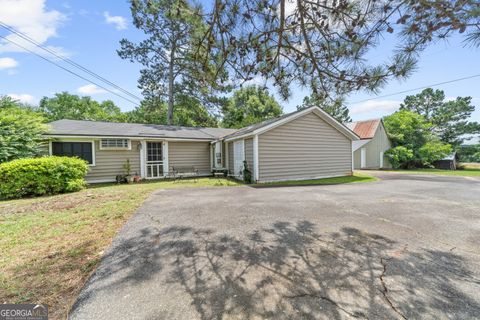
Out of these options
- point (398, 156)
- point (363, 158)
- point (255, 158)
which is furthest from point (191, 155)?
point (398, 156)

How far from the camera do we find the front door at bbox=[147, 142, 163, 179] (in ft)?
39.4

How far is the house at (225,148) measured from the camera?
10352 millimetres

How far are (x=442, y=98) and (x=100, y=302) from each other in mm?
47135

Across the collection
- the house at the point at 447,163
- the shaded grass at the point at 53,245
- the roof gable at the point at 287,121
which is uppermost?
the roof gable at the point at 287,121

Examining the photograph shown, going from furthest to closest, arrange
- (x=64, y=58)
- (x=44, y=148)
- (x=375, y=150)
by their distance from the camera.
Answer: (x=375, y=150) → (x=64, y=58) → (x=44, y=148)

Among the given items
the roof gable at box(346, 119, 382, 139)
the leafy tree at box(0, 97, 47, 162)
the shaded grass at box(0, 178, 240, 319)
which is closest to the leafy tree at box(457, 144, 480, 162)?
the roof gable at box(346, 119, 382, 139)

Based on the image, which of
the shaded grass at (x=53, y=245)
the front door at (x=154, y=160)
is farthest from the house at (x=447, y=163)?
the shaded grass at (x=53, y=245)

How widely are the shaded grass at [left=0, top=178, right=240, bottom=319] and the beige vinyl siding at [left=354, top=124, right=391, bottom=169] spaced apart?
21911mm

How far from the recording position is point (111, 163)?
432 inches

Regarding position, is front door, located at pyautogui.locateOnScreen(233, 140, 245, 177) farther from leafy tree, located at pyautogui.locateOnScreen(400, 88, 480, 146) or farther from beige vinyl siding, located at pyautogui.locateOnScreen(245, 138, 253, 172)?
leafy tree, located at pyautogui.locateOnScreen(400, 88, 480, 146)

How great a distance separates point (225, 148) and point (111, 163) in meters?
6.48

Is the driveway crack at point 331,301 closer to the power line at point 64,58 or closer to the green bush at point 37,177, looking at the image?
the green bush at point 37,177

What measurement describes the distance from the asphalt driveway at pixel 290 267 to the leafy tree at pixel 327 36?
277 centimetres

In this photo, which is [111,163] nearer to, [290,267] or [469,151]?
[290,267]
